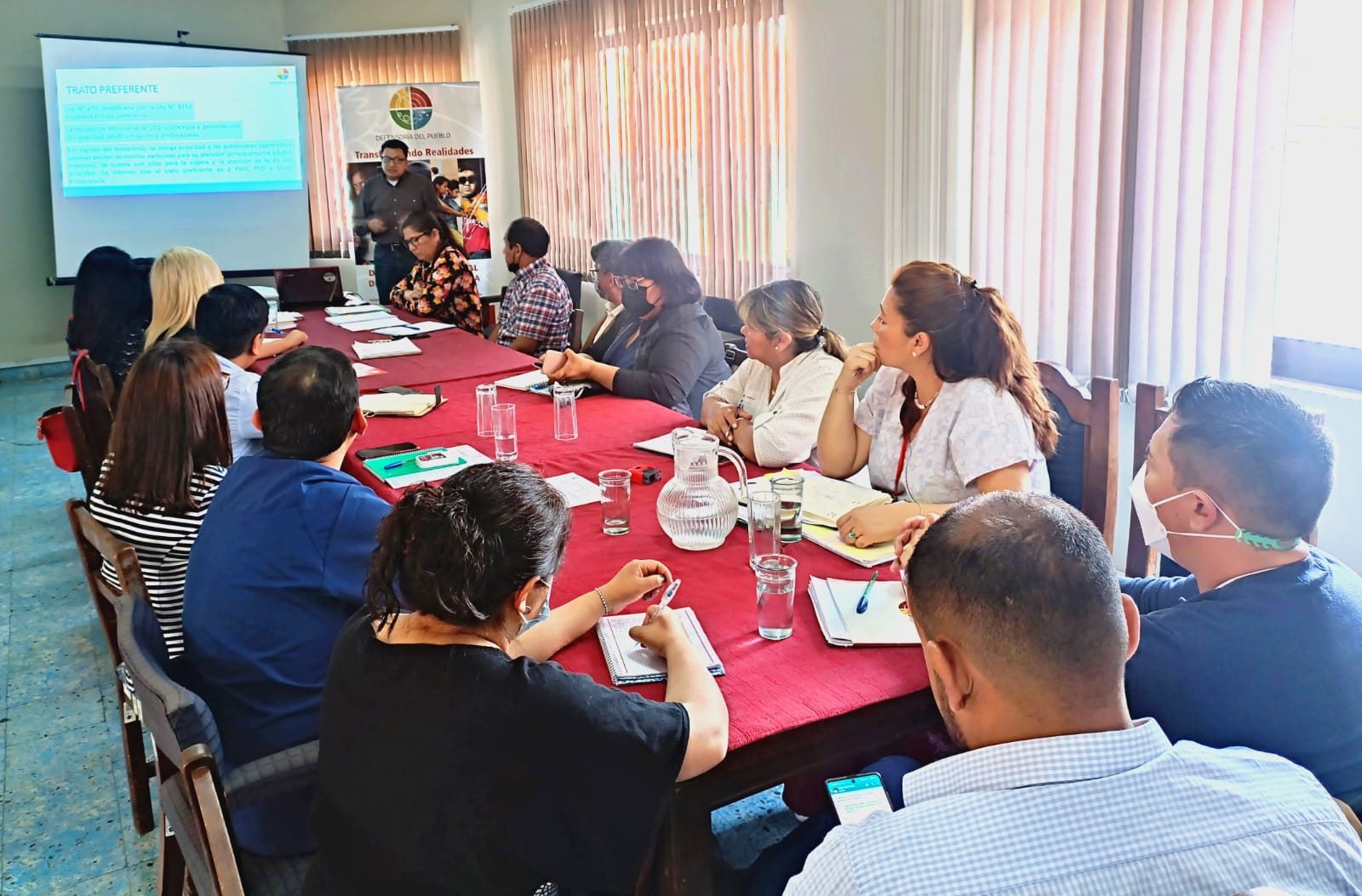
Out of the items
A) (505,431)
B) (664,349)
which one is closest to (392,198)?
(664,349)

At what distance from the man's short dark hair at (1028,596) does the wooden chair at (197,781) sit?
3.03ft

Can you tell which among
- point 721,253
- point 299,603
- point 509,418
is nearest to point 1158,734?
point 299,603

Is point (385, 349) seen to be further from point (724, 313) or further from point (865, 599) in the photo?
point (865, 599)

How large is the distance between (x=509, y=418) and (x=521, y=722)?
5.51 ft

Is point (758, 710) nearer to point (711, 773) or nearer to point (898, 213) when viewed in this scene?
point (711, 773)

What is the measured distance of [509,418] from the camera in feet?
9.28

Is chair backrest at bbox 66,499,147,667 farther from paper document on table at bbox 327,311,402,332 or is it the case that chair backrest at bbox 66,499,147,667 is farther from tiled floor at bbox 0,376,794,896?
paper document on table at bbox 327,311,402,332

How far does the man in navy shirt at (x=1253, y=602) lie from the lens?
4.29 feet

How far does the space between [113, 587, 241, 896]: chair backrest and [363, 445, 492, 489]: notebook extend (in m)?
0.92

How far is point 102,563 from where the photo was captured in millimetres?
2209

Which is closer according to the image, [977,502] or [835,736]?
[977,502]

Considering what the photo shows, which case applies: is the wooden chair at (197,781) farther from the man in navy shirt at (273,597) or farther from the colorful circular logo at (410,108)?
the colorful circular logo at (410,108)

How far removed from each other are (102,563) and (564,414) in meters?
1.26

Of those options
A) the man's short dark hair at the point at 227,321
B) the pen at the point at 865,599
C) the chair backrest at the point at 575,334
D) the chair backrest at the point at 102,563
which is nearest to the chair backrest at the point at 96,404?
the man's short dark hair at the point at 227,321
